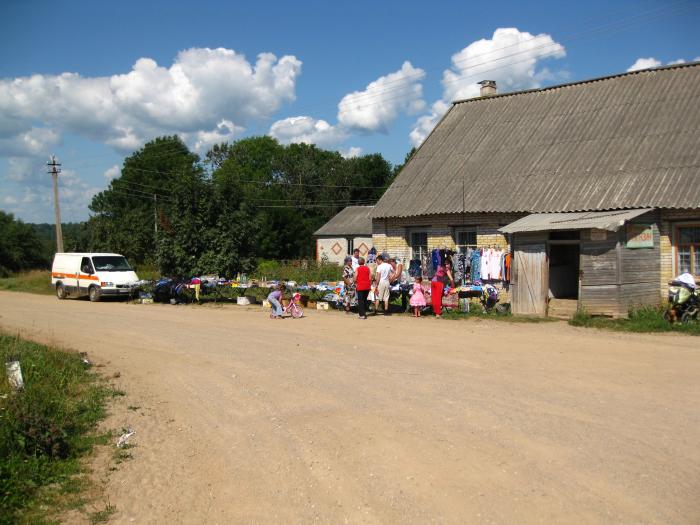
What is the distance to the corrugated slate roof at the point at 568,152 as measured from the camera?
703 inches

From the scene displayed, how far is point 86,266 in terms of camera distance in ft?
83.9

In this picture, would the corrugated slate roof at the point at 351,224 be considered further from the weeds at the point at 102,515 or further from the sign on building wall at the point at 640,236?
the weeds at the point at 102,515

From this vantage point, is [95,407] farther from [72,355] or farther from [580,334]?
[580,334]

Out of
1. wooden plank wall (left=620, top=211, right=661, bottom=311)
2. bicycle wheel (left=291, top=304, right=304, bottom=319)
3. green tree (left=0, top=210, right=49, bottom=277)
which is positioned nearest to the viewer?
wooden plank wall (left=620, top=211, right=661, bottom=311)

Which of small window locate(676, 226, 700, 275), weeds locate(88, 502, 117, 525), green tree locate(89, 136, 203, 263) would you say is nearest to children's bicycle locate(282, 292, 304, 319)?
small window locate(676, 226, 700, 275)

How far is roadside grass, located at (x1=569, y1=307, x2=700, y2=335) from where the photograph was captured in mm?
14416

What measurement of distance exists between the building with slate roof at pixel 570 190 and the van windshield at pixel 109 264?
10631 mm

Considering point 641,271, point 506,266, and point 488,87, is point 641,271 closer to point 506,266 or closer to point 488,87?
point 506,266

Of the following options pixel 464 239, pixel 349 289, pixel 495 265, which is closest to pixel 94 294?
pixel 349 289

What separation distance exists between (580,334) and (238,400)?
890 cm

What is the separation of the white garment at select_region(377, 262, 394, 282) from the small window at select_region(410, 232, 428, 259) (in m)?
4.60

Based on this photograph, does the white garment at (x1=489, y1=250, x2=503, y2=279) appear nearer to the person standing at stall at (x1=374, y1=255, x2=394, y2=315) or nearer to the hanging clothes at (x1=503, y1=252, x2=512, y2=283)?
the hanging clothes at (x1=503, y1=252, x2=512, y2=283)

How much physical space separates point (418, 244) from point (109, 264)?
41.8ft

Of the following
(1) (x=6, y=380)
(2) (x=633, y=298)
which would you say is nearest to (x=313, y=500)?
(1) (x=6, y=380)
